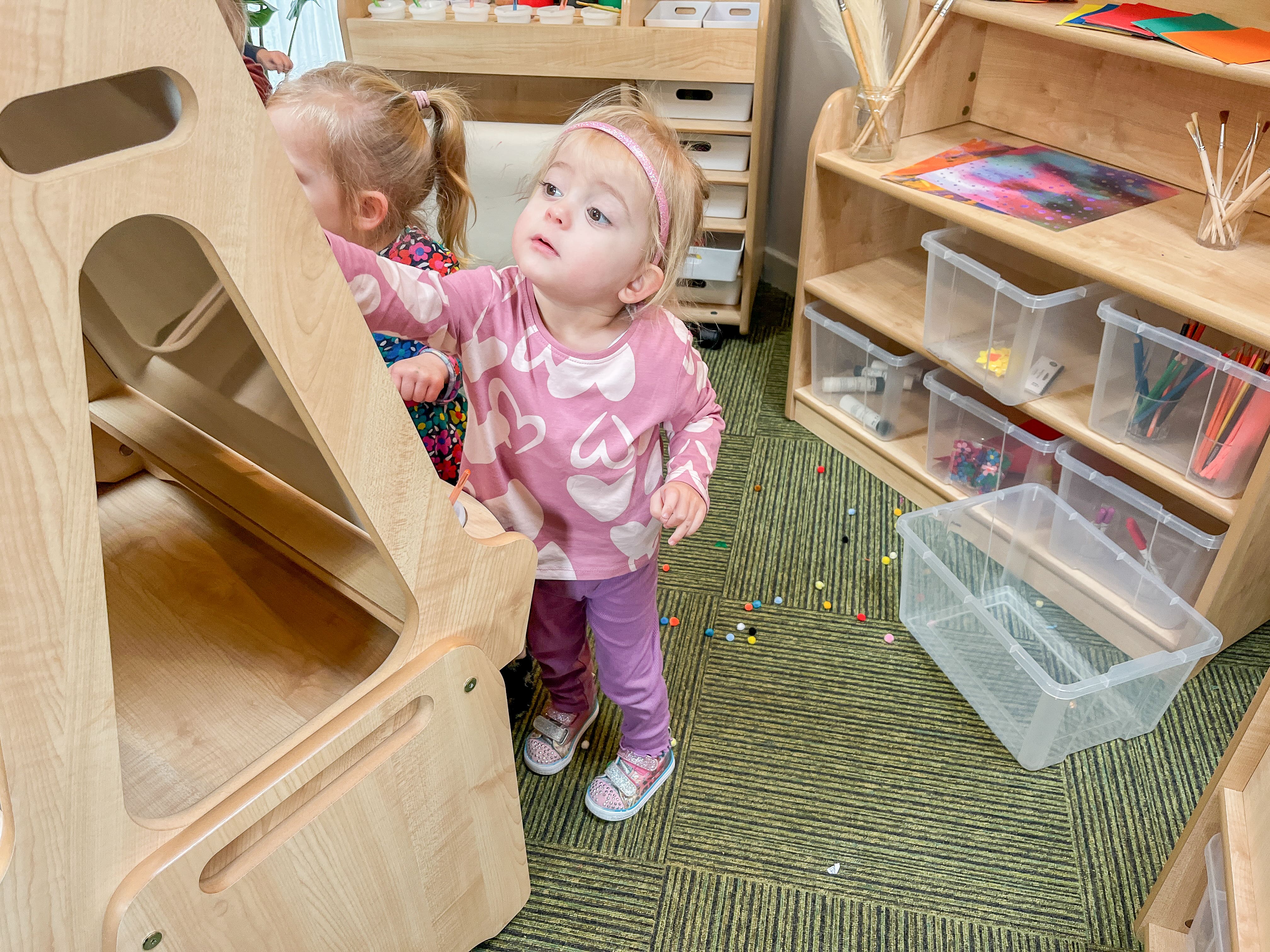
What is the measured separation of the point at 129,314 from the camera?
0.83 metres

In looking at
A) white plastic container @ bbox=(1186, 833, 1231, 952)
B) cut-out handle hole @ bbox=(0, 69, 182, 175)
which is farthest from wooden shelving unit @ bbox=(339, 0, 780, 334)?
cut-out handle hole @ bbox=(0, 69, 182, 175)

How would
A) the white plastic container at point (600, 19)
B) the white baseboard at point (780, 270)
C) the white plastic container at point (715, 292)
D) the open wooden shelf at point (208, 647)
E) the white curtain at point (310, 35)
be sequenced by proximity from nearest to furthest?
the open wooden shelf at point (208, 647) < the white plastic container at point (600, 19) < the white plastic container at point (715, 292) < the white curtain at point (310, 35) < the white baseboard at point (780, 270)

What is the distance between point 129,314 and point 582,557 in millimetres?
492

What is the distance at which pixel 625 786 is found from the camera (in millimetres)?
1280

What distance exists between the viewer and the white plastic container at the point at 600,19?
197cm

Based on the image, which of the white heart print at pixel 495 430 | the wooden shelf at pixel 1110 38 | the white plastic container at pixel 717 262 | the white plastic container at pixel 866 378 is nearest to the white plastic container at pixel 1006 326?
the white plastic container at pixel 866 378

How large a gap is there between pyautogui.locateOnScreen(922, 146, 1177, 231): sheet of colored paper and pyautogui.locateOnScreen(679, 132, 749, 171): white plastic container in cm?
57

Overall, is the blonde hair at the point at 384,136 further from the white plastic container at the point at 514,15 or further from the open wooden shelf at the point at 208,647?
the white plastic container at the point at 514,15

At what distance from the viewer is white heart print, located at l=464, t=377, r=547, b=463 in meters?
0.96

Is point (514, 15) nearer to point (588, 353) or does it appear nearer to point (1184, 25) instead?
point (1184, 25)

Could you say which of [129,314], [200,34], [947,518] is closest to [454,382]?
[129,314]

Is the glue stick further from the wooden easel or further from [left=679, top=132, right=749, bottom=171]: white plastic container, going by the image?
the wooden easel

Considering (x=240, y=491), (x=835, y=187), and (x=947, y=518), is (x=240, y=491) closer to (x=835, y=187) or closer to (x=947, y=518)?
(x=947, y=518)

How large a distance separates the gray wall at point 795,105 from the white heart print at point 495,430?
1.51 meters
